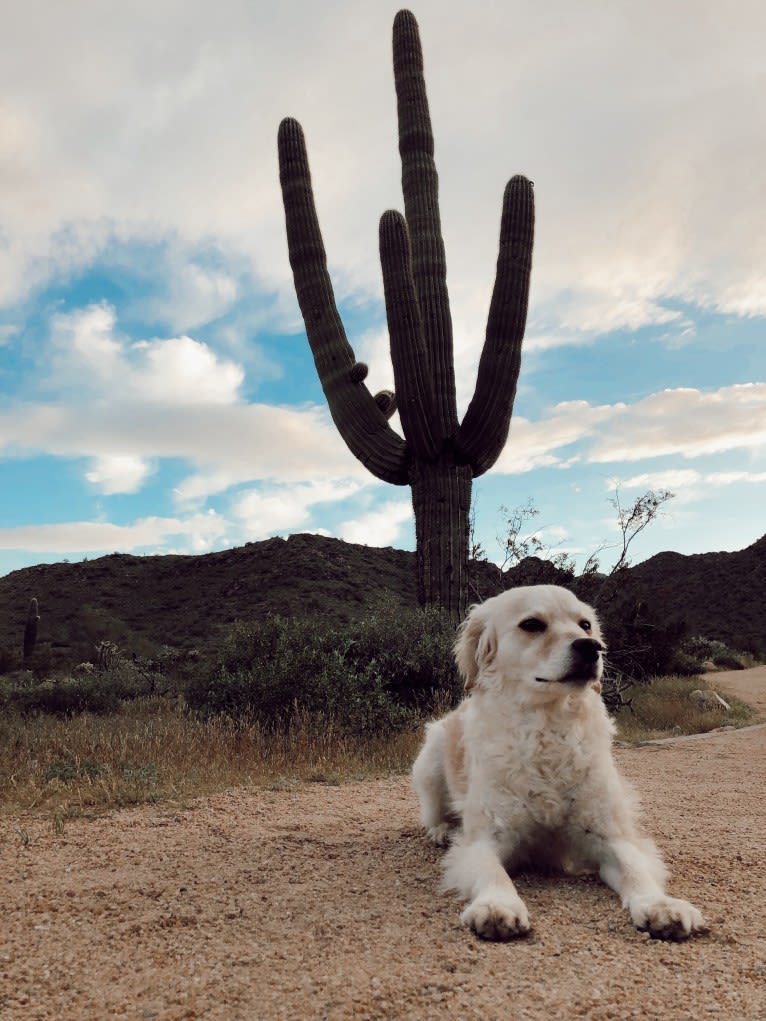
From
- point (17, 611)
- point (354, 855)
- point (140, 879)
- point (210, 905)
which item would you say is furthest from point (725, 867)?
point (17, 611)

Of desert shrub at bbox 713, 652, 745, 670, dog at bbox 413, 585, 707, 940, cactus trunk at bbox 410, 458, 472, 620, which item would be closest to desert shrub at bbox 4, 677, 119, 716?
cactus trunk at bbox 410, 458, 472, 620

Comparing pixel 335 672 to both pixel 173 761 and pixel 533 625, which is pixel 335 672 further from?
pixel 533 625

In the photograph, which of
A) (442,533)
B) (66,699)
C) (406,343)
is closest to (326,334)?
(406,343)

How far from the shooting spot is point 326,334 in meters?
13.8

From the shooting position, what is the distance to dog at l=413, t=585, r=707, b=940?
12.0 ft

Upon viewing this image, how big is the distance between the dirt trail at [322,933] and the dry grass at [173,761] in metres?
0.65

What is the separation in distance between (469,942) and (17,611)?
31479mm

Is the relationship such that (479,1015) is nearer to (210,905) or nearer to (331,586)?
(210,905)

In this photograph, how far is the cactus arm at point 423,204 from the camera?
13.4m

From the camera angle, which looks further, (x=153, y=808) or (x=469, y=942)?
(x=153, y=808)

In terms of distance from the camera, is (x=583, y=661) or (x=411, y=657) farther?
(x=411, y=657)

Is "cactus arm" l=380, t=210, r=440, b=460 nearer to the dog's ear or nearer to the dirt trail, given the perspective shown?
the dirt trail

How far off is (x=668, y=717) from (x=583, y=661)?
10.6 meters

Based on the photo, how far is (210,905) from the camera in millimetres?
3643
